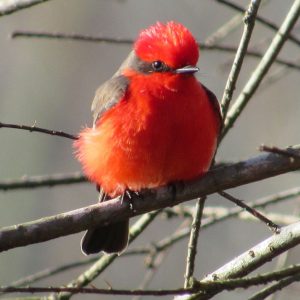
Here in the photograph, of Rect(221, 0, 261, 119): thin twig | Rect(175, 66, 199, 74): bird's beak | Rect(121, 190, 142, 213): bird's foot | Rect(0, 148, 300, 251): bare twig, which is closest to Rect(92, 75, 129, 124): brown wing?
Rect(175, 66, 199, 74): bird's beak

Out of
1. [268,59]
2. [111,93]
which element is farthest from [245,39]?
[111,93]

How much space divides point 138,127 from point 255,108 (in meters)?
5.94

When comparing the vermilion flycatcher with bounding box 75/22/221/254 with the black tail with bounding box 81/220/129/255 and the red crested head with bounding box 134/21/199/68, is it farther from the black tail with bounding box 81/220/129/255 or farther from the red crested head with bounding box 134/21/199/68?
the black tail with bounding box 81/220/129/255

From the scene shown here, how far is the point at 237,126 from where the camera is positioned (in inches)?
393

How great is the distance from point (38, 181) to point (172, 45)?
3.39ft

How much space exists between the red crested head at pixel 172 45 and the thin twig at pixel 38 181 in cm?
80

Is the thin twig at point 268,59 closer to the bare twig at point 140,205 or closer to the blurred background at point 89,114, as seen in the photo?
the bare twig at point 140,205

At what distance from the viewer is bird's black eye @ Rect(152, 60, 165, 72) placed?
4699 mm

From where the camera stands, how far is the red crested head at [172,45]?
15.0 feet

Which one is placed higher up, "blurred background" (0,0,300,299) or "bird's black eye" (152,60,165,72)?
"blurred background" (0,0,300,299)

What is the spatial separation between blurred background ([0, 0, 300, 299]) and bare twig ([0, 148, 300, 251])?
4.32m

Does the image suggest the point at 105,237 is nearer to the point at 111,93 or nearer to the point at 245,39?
the point at 111,93

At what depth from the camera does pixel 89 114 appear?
10.8 metres

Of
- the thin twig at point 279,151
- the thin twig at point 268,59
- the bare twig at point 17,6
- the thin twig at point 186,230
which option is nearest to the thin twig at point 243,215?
the thin twig at point 186,230
